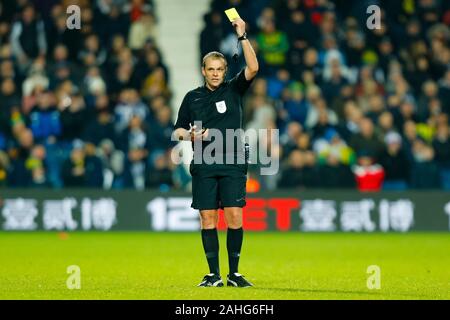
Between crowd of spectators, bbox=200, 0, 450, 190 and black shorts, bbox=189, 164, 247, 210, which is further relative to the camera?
crowd of spectators, bbox=200, 0, 450, 190

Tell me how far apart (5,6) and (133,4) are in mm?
2685

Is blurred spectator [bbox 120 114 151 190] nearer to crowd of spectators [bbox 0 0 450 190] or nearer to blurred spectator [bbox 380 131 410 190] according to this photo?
crowd of spectators [bbox 0 0 450 190]

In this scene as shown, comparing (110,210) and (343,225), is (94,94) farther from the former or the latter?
(343,225)

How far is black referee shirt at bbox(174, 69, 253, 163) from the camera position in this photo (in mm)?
11586

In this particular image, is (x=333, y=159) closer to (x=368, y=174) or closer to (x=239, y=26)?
(x=368, y=174)

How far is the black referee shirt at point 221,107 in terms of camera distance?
1159 centimetres

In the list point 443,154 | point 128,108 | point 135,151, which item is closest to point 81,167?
point 135,151

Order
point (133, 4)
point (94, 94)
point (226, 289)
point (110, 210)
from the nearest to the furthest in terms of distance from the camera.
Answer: point (226, 289)
point (110, 210)
point (94, 94)
point (133, 4)

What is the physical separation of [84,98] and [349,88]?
5.31m

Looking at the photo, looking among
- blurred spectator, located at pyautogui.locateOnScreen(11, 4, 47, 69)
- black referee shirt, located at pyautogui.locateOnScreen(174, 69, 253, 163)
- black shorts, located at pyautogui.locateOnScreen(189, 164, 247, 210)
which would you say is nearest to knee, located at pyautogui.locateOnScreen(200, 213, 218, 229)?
black shorts, located at pyautogui.locateOnScreen(189, 164, 247, 210)

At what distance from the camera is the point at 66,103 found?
22875 mm

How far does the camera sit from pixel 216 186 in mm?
11609

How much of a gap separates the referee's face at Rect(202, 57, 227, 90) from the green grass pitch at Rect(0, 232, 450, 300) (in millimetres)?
2009

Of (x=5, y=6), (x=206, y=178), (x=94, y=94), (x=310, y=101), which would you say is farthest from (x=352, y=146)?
(x=206, y=178)
